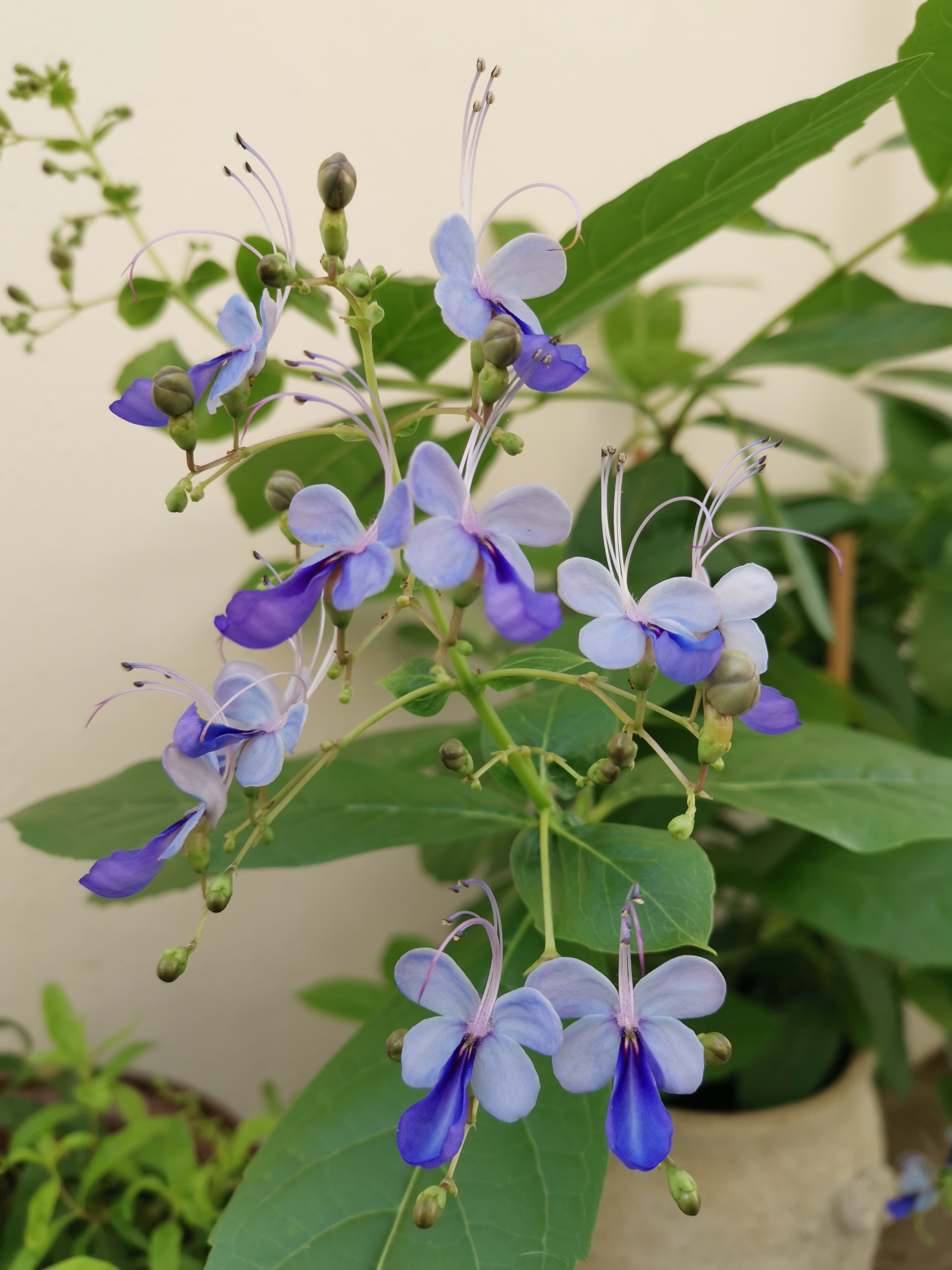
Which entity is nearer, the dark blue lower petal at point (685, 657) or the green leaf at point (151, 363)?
the dark blue lower petal at point (685, 657)

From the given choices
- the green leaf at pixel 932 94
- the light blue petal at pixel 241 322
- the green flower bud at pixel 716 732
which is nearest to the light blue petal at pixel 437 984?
the green flower bud at pixel 716 732

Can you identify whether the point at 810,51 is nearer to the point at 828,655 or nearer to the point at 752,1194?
the point at 828,655

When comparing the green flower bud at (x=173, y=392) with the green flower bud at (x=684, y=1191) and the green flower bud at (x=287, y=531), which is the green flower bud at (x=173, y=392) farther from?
the green flower bud at (x=684, y=1191)

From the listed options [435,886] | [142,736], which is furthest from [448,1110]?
[435,886]

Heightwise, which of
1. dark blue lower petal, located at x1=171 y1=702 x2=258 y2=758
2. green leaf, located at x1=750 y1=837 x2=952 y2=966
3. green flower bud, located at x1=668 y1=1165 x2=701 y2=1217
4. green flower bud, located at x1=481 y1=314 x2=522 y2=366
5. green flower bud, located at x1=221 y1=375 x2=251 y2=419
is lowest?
green leaf, located at x1=750 y1=837 x2=952 y2=966

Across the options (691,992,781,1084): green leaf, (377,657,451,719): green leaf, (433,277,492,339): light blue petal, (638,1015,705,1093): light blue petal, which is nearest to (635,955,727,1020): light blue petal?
(638,1015,705,1093): light blue petal

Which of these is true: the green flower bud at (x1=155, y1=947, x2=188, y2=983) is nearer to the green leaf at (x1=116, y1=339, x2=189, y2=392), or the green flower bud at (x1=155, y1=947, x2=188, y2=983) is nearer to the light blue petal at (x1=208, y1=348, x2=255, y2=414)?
the light blue petal at (x1=208, y1=348, x2=255, y2=414)
